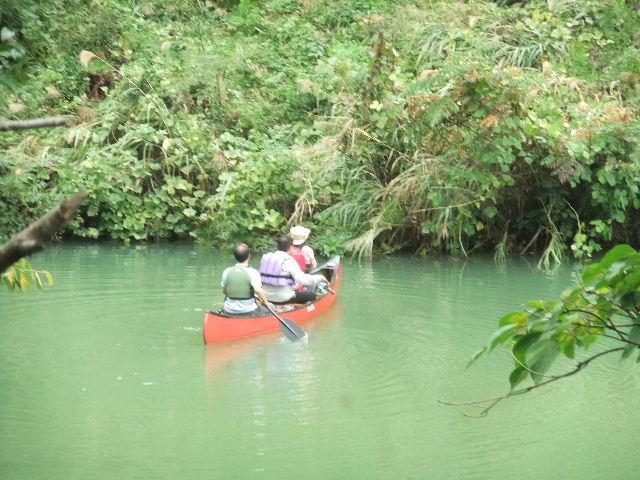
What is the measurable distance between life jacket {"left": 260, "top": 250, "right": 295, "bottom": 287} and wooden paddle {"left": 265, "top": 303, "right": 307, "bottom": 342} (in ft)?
2.55

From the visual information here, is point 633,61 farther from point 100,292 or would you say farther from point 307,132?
point 100,292

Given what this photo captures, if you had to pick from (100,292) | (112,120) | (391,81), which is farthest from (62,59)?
(100,292)

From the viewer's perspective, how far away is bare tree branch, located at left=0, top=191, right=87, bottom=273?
2428mm

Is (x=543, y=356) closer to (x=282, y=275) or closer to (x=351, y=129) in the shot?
(x=282, y=275)

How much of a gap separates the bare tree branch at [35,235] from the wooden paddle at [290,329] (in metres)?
7.13

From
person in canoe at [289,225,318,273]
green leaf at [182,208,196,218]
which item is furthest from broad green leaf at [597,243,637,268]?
green leaf at [182,208,196,218]

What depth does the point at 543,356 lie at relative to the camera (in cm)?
285

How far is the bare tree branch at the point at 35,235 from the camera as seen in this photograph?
2.43 meters

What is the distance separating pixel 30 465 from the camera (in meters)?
6.20

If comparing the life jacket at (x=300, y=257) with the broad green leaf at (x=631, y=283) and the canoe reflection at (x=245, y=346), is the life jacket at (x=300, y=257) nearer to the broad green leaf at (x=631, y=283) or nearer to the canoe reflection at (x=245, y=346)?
the canoe reflection at (x=245, y=346)

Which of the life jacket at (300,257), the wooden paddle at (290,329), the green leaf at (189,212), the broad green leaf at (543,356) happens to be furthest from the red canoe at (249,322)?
the broad green leaf at (543,356)

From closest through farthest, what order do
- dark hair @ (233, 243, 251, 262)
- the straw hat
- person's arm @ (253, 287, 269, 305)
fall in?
dark hair @ (233, 243, 251, 262), person's arm @ (253, 287, 269, 305), the straw hat

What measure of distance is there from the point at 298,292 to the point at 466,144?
4781mm

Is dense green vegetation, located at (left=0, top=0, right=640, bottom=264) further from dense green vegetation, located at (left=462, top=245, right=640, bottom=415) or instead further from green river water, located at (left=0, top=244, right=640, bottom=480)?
dense green vegetation, located at (left=462, top=245, right=640, bottom=415)
